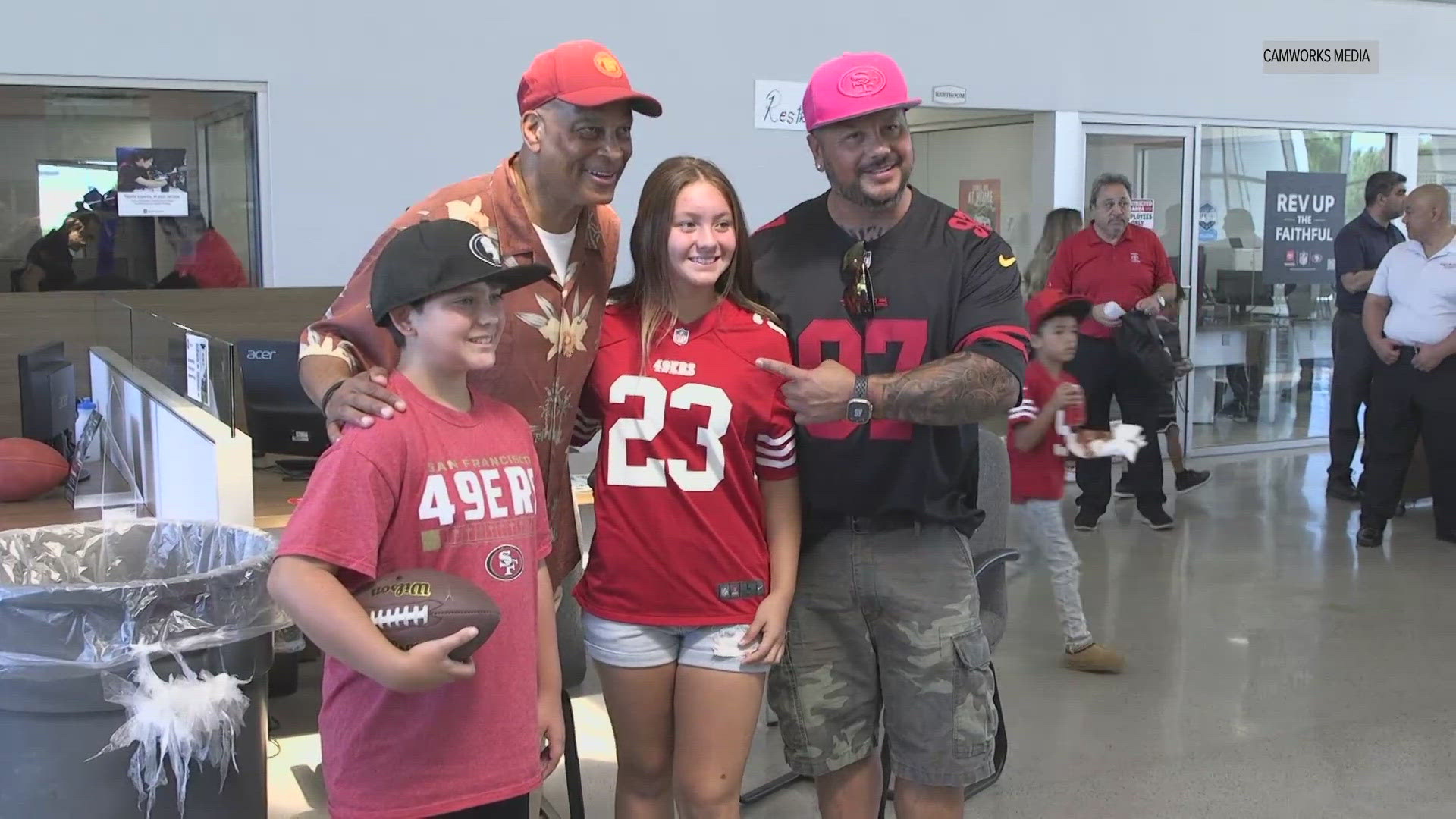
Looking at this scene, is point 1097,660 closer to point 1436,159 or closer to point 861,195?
point 861,195

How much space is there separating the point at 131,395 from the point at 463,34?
10.7ft

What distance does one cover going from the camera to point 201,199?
6043 mm

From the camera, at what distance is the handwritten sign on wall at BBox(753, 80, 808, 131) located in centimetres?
710

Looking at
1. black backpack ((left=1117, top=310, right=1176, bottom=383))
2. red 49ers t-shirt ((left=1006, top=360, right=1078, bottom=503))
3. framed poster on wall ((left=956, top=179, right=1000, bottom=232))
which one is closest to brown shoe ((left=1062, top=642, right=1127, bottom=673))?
red 49ers t-shirt ((left=1006, top=360, right=1078, bottom=503))

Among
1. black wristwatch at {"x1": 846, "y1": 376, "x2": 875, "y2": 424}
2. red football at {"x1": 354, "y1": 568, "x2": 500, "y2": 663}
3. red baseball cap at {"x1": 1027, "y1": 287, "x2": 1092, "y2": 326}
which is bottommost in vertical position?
red football at {"x1": 354, "y1": 568, "x2": 500, "y2": 663}

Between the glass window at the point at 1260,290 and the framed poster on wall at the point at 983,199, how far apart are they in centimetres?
126

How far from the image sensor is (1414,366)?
20.3 ft

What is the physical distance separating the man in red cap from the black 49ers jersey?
350 mm

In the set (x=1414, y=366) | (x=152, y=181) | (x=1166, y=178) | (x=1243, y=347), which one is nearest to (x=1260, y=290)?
(x=1243, y=347)

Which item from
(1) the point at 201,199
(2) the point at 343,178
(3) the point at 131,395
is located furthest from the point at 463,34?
(3) the point at 131,395

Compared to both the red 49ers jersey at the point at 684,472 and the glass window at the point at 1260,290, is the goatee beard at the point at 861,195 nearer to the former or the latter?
the red 49ers jersey at the point at 684,472

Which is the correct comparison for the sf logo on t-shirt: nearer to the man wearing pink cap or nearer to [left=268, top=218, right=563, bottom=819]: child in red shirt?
[left=268, top=218, right=563, bottom=819]: child in red shirt

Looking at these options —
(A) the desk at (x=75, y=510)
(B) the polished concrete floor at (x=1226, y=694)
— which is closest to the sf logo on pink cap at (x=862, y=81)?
(A) the desk at (x=75, y=510)

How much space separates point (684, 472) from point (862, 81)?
2.27ft
